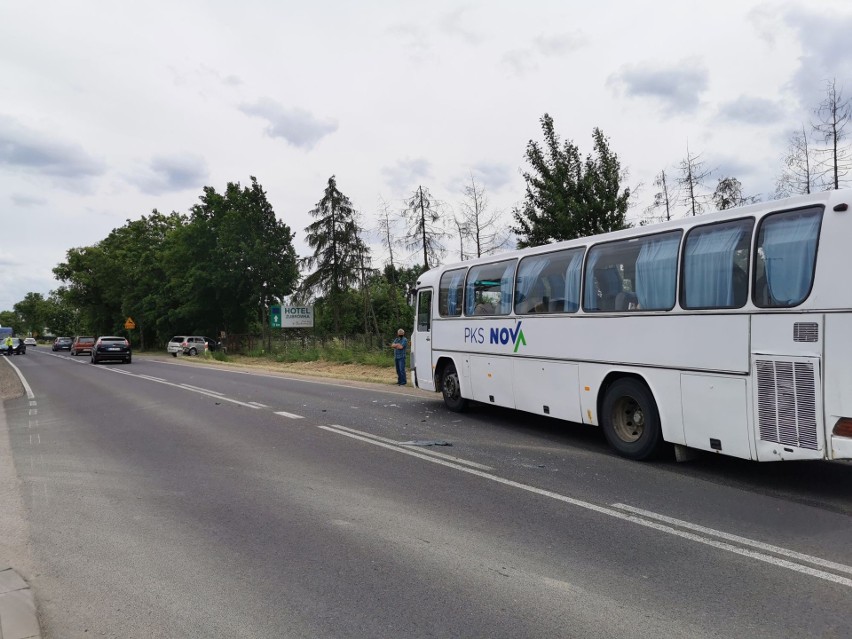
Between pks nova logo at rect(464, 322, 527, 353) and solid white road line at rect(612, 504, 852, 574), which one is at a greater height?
pks nova logo at rect(464, 322, 527, 353)

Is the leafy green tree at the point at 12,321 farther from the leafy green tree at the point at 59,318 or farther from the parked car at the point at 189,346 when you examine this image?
the parked car at the point at 189,346

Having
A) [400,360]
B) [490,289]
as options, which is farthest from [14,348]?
[490,289]

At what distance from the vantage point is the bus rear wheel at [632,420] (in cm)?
742

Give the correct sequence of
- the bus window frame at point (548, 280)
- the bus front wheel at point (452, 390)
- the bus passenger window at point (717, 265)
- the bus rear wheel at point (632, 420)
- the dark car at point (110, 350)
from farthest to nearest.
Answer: the dark car at point (110, 350), the bus front wheel at point (452, 390), the bus window frame at point (548, 280), the bus rear wheel at point (632, 420), the bus passenger window at point (717, 265)

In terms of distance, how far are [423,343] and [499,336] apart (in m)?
2.99

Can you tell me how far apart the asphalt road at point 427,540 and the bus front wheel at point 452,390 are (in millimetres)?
2604

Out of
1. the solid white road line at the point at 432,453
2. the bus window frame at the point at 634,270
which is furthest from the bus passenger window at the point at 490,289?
the solid white road line at the point at 432,453

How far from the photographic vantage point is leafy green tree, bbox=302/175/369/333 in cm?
3686

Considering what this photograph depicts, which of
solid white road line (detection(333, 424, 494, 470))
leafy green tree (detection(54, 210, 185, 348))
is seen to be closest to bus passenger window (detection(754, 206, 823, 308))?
solid white road line (detection(333, 424, 494, 470))

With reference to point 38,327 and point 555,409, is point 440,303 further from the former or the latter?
point 38,327

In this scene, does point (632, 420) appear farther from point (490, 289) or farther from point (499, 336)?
point (490, 289)

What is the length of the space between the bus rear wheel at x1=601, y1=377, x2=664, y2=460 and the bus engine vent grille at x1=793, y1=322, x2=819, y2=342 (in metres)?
1.93

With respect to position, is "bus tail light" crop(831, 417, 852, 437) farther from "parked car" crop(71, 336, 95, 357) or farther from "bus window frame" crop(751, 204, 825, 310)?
"parked car" crop(71, 336, 95, 357)

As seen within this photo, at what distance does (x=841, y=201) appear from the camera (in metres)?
5.56
